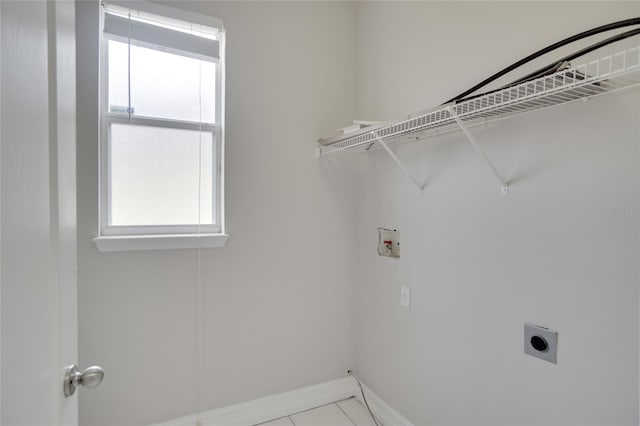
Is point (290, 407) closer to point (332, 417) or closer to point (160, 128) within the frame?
point (332, 417)

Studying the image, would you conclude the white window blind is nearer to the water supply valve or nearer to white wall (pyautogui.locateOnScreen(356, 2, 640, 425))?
white wall (pyautogui.locateOnScreen(356, 2, 640, 425))

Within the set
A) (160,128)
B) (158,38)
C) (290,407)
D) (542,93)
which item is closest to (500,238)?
(542,93)

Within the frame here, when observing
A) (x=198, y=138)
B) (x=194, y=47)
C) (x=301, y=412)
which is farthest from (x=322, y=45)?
(x=301, y=412)

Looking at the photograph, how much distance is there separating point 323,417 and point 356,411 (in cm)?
20

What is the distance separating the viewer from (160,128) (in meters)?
1.65

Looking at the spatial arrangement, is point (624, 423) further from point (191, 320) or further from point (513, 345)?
point (191, 320)

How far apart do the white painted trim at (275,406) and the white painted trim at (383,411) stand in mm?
123

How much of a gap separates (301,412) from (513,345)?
1272mm

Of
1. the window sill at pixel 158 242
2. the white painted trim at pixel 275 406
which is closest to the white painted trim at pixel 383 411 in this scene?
the white painted trim at pixel 275 406

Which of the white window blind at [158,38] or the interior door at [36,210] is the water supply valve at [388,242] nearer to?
the white window blind at [158,38]

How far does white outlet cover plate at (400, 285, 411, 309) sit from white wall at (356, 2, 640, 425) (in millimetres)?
36

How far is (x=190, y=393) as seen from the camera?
1.68 metres

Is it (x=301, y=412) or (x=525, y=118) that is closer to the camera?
(x=525, y=118)

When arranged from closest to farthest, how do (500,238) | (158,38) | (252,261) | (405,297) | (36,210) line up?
(36,210) → (500,238) → (158,38) → (405,297) → (252,261)
